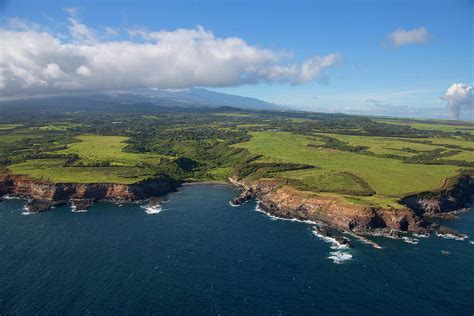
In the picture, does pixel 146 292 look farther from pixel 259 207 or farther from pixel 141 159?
pixel 141 159

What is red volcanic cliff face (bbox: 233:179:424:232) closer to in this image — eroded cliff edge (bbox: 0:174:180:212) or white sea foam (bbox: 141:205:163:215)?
white sea foam (bbox: 141:205:163:215)

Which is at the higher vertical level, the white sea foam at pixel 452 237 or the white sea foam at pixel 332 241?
the white sea foam at pixel 452 237

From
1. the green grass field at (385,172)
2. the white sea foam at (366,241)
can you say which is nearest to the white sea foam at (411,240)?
the white sea foam at (366,241)

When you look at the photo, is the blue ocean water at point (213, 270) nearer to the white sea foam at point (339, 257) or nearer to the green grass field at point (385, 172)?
the white sea foam at point (339, 257)

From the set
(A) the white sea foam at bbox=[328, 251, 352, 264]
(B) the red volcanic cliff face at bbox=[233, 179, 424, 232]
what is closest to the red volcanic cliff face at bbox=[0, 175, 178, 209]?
(B) the red volcanic cliff face at bbox=[233, 179, 424, 232]

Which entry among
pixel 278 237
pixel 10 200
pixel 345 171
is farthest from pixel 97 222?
pixel 345 171

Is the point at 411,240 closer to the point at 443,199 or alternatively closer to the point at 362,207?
the point at 362,207
